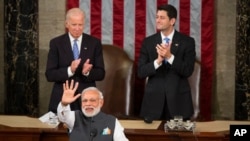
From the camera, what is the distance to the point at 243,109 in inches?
369

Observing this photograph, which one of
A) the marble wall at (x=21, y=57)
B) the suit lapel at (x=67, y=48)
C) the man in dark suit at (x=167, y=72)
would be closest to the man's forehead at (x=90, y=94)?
the suit lapel at (x=67, y=48)

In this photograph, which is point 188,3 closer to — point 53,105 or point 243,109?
point 243,109

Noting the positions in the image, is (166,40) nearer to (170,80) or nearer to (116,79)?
(170,80)

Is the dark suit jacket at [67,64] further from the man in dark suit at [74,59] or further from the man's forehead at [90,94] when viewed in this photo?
the man's forehead at [90,94]

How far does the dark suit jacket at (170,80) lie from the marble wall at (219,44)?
5.06 ft

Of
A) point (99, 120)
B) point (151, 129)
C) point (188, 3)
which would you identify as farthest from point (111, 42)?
Result: point (99, 120)

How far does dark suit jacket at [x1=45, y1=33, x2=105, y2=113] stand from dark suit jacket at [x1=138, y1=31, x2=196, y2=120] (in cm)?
53

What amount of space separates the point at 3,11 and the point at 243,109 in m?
3.29

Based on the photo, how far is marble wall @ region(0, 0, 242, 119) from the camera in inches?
367

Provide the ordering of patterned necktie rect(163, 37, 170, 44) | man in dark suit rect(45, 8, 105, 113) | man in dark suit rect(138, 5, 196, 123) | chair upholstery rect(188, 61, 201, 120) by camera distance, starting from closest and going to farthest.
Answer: man in dark suit rect(45, 8, 105, 113) < man in dark suit rect(138, 5, 196, 123) < patterned necktie rect(163, 37, 170, 44) < chair upholstery rect(188, 61, 201, 120)

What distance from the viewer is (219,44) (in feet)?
30.8

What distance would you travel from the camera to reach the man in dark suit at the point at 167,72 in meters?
7.75

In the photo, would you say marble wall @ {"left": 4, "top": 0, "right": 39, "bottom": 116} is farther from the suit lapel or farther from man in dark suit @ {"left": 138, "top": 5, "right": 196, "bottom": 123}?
man in dark suit @ {"left": 138, "top": 5, "right": 196, "bottom": 123}

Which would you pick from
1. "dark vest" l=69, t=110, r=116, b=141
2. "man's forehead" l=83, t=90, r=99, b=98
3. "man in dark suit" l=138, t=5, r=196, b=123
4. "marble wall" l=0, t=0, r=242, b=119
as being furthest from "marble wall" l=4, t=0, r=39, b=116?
"man's forehead" l=83, t=90, r=99, b=98
